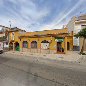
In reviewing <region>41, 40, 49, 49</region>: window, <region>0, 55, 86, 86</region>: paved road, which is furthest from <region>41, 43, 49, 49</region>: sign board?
<region>0, 55, 86, 86</region>: paved road

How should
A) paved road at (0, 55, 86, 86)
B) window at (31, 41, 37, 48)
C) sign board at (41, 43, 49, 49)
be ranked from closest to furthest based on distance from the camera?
paved road at (0, 55, 86, 86), sign board at (41, 43, 49, 49), window at (31, 41, 37, 48)

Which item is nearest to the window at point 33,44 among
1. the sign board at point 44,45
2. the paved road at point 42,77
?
the sign board at point 44,45

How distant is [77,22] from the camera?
37000mm

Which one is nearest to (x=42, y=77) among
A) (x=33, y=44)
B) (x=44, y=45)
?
(x=44, y=45)

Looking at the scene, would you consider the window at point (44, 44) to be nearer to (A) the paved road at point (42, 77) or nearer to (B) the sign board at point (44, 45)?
(B) the sign board at point (44, 45)

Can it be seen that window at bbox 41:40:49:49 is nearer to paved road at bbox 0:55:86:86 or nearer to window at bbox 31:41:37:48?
window at bbox 31:41:37:48

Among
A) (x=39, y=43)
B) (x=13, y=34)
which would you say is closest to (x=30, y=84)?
(x=39, y=43)

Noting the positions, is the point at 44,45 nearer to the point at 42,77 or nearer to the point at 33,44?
the point at 33,44

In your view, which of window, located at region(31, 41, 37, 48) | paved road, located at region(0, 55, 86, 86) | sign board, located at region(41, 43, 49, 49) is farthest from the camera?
window, located at region(31, 41, 37, 48)

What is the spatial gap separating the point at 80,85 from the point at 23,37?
31.1 meters

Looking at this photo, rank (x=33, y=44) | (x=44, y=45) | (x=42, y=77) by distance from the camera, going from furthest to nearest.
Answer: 1. (x=33, y=44)
2. (x=44, y=45)
3. (x=42, y=77)

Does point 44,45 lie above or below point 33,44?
below

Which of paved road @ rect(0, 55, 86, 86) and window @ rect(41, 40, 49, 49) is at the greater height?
window @ rect(41, 40, 49, 49)

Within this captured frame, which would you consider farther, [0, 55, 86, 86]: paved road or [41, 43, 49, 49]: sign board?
[41, 43, 49, 49]: sign board
